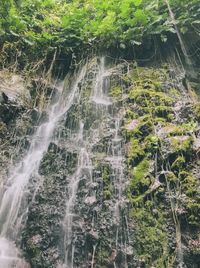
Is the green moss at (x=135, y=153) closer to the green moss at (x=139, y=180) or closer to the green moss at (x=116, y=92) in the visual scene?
the green moss at (x=139, y=180)

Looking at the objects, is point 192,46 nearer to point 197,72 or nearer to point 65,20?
point 197,72

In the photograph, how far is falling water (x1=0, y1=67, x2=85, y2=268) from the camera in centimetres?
380

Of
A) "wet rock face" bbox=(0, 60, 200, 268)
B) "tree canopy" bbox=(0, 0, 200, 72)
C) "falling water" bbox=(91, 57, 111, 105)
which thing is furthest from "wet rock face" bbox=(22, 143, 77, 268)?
"tree canopy" bbox=(0, 0, 200, 72)

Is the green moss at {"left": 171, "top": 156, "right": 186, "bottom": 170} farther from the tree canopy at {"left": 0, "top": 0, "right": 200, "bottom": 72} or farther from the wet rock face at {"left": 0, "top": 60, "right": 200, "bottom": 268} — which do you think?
the tree canopy at {"left": 0, "top": 0, "right": 200, "bottom": 72}

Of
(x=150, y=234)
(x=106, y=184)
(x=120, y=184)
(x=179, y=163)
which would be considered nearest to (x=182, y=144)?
(x=179, y=163)

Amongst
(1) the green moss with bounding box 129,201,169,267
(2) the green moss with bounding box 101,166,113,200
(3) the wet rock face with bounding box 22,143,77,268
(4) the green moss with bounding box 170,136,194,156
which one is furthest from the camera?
(4) the green moss with bounding box 170,136,194,156

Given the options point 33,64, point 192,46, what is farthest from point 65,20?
point 192,46

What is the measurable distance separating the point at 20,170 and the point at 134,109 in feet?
6.61

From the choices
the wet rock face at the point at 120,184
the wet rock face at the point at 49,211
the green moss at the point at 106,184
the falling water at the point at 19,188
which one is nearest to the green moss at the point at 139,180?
the wet rock face at the point at 120,184

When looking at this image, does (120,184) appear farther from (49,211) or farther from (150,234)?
(49,211)

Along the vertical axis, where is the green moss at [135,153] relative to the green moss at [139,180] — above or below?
above

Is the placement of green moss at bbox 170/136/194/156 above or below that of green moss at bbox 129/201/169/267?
above

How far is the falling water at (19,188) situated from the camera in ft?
12.5

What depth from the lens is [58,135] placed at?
4.96m
